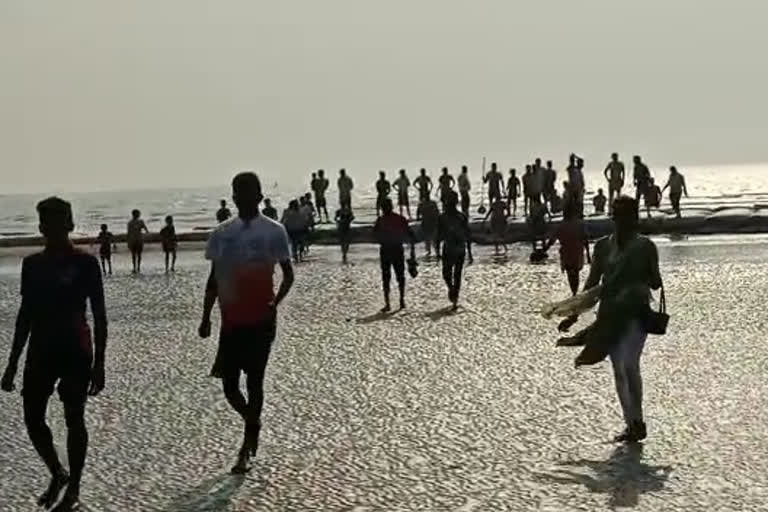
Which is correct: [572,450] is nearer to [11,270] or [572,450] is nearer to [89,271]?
[89,271]

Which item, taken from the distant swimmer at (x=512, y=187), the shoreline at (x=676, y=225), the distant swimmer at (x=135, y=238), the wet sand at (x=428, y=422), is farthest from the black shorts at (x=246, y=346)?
the distant swimmer at (x=512, y=187)

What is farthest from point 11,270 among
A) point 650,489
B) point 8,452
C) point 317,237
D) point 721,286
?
point 650,489

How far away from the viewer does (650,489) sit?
25.0 ft

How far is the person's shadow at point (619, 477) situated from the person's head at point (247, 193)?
246 centimetres

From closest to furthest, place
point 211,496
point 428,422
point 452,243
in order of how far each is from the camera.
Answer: point 211,496 < point 428,422 < point 452,243

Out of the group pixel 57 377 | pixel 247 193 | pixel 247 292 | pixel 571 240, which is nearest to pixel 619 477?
pixel 247 292

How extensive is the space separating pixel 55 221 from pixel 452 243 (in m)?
12.2

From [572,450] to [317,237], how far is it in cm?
3430

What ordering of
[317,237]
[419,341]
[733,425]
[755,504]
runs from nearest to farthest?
[755,504] < [733,425] < [419,341] < [317,237]

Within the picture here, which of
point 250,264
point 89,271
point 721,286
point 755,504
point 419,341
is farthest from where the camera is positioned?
point 721,286

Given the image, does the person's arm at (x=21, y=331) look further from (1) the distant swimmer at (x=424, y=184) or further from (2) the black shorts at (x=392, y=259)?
(1) the distant swimmer at (x=424, y=184)

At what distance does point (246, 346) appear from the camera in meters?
8.59

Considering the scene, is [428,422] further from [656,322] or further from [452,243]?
[452,243]

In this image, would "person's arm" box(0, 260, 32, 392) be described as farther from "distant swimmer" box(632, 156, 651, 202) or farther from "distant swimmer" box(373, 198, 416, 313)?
"distant swimmer" box(632, 156, 651, 202)
